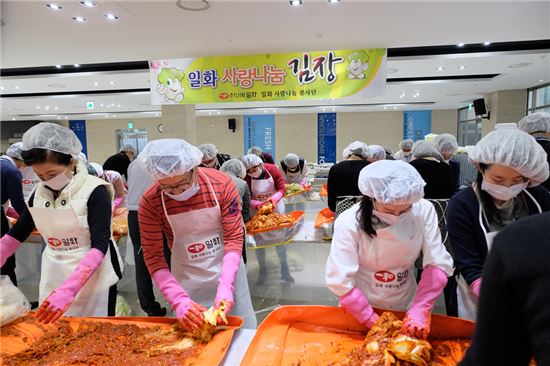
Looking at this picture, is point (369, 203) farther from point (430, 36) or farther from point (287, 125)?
point (287, 125)

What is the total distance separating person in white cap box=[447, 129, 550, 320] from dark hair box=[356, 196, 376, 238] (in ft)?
1.30

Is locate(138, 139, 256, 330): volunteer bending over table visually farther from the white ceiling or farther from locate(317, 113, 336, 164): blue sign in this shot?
locate(317, 113, 336, 164): blue sign

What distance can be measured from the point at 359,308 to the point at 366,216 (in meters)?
0.37

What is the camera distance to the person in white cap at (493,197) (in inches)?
56.4

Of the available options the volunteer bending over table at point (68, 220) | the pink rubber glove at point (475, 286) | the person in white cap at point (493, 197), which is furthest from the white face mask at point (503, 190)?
the volunteer bending over table at point (68, 220)

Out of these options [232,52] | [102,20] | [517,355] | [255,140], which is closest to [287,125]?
[255,140]

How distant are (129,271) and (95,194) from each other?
2962mm

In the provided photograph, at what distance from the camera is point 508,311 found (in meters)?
0.49

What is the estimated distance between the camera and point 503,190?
1469mm

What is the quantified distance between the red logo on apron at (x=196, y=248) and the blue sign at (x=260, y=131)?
14.9 metres

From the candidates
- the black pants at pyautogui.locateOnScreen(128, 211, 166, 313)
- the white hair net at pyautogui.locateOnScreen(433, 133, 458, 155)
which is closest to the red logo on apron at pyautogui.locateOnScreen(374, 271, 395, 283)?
the black pants at pyautogui.locateOnScreen(128, 211, 166, 313)

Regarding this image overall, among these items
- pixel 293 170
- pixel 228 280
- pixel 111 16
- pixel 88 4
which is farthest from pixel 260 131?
pixel 228 280

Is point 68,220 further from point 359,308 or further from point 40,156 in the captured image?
point 359,308

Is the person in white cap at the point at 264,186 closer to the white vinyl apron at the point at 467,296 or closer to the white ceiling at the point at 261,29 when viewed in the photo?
the white ceiling at the point at 261,29
